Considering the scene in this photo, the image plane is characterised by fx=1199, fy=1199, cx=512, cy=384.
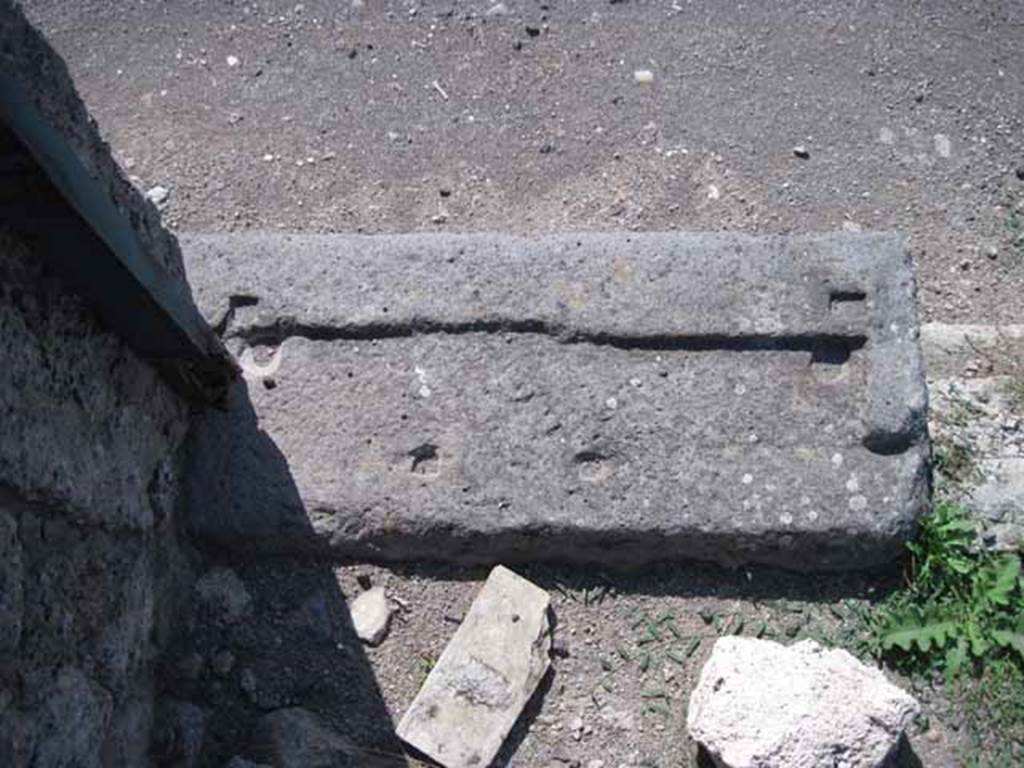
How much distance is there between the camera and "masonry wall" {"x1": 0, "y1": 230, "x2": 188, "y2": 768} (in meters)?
2.21

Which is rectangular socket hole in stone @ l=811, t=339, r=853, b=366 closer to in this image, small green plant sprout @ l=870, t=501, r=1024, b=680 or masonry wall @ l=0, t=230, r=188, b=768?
small green plant sprout @ l=870, t=501, r=1024, b=680

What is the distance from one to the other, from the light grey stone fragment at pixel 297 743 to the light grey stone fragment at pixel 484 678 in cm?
16

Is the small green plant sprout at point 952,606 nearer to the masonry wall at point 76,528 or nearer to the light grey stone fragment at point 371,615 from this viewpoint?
the light grey stone fragment at point 371,615

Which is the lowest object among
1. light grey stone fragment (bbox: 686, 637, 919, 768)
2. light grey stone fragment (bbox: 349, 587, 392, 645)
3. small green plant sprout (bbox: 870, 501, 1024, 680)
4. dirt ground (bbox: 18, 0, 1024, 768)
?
small green plant sprout (bbox: 870, 501, 1024, 680)

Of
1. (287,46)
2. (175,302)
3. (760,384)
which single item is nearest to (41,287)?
(175,302)

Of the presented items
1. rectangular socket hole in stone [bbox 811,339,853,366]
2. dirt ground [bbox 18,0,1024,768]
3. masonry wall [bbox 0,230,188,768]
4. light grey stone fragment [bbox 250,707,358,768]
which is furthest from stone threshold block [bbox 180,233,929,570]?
dirt ground [bbox 18,0,1024,768]

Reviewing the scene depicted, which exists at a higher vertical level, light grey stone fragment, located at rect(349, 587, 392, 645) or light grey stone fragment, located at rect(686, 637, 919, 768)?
light grey stone fragment, located at rect(349, 587, 392, 645)

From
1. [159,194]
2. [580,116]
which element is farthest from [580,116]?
[159,194]

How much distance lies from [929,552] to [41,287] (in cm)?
223

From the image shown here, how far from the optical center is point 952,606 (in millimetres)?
3092

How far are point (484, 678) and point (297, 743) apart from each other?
0.48 meters

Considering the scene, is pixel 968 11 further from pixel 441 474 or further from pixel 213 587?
pixel 213 587

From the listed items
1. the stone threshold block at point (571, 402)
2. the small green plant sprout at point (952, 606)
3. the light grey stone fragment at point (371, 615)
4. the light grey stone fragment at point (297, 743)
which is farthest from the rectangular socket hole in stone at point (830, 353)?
the light grey stone fragment at point (297, 743)

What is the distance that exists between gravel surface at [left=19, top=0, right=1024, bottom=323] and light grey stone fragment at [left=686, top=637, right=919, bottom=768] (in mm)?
1358
